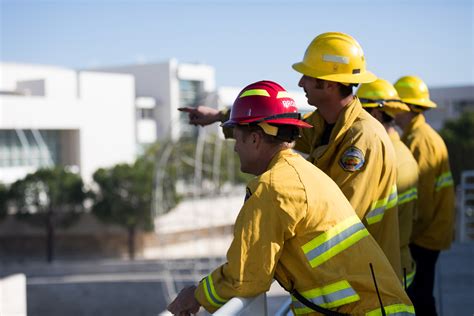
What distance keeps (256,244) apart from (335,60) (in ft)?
4.35

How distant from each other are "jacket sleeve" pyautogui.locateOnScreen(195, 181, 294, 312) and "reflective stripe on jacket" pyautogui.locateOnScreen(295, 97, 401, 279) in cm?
77

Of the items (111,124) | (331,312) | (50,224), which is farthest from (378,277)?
(111,124)

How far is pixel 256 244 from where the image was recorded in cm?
229

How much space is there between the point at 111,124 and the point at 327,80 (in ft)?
142

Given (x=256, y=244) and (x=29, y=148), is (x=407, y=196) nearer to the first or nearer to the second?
(x=256, y=244)

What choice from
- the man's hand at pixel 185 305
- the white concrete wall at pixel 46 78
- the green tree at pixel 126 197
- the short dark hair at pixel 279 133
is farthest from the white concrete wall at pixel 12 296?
the white concrete wall at pixel 46 78

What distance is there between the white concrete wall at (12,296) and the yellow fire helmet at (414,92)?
4.49 meters

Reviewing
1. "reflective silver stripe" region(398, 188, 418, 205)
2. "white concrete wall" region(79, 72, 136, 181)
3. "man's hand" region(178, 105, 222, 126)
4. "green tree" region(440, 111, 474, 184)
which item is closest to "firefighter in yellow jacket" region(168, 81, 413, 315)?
"reflective silver stripe" region(398, 188, 418, 205)

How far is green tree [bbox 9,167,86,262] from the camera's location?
108ft

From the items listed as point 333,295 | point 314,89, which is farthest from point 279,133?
point 314,89

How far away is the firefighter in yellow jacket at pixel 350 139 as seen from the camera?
302cm

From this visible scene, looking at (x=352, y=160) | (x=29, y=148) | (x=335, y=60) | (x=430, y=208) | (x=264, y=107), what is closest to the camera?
(x=264, y=107)

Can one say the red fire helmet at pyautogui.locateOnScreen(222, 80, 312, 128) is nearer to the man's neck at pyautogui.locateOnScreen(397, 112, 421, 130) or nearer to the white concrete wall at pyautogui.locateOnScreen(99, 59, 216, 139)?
the man's neck at pyautogui.locateOnScreen(397, 112, 421, 130)

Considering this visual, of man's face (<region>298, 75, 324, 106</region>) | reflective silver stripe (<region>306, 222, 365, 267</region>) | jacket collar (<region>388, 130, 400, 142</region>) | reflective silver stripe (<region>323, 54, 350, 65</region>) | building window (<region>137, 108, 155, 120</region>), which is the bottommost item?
building window (<region>137, 108, 155, 120</region>)
